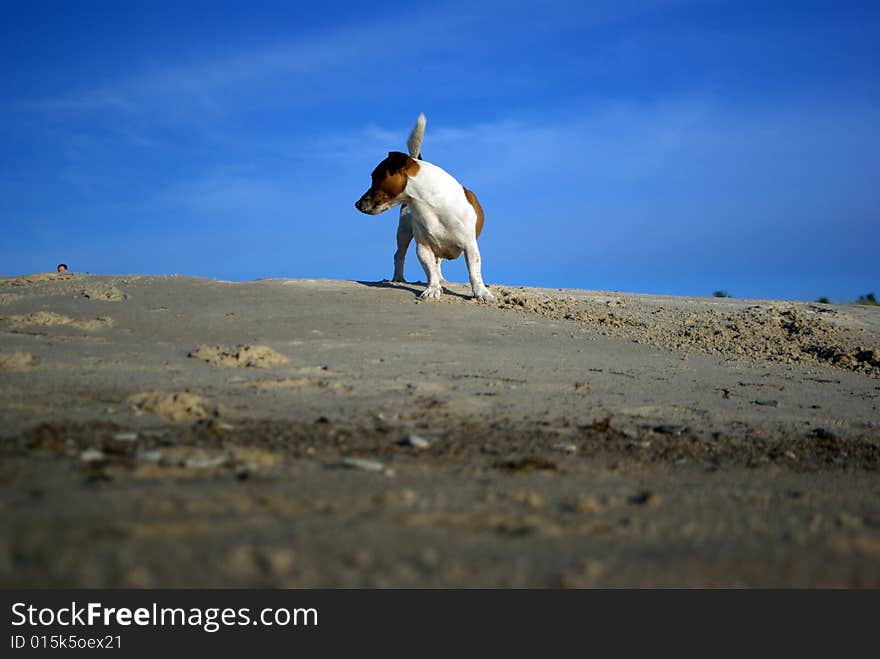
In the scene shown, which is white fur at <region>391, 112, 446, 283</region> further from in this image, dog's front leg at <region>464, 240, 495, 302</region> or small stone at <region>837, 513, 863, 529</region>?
small stone at <region>837, 513, 863, 529</region>

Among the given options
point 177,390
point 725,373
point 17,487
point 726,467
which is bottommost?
point 17,487

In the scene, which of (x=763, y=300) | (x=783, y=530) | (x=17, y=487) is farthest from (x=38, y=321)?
(x=763, y=300)

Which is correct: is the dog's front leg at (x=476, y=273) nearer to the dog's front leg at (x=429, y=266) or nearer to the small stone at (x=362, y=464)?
the dog's front leg at (x=429, y=266)

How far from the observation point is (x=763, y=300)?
13.3 m

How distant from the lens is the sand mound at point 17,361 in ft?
16.4

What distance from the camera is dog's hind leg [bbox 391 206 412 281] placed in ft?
31.1

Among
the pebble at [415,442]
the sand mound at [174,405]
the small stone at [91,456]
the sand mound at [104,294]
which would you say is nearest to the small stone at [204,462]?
the small stone at [91,456]

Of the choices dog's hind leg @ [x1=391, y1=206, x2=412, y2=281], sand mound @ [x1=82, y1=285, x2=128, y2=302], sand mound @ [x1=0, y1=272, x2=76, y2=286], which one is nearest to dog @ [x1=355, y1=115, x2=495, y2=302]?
dog's hind leg @ [x1=391, y1=206, x2=412, y2=281]

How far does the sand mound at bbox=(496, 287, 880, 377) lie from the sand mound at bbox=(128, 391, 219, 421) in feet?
16.7

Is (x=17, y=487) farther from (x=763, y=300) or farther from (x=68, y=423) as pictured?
(x=763, y=300)

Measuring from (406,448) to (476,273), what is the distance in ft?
18.6

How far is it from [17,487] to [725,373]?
229 inches

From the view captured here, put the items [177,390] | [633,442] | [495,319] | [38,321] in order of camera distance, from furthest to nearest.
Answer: [495,319], [38,321], [177,390], [633,442]

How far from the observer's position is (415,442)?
11.8ft
